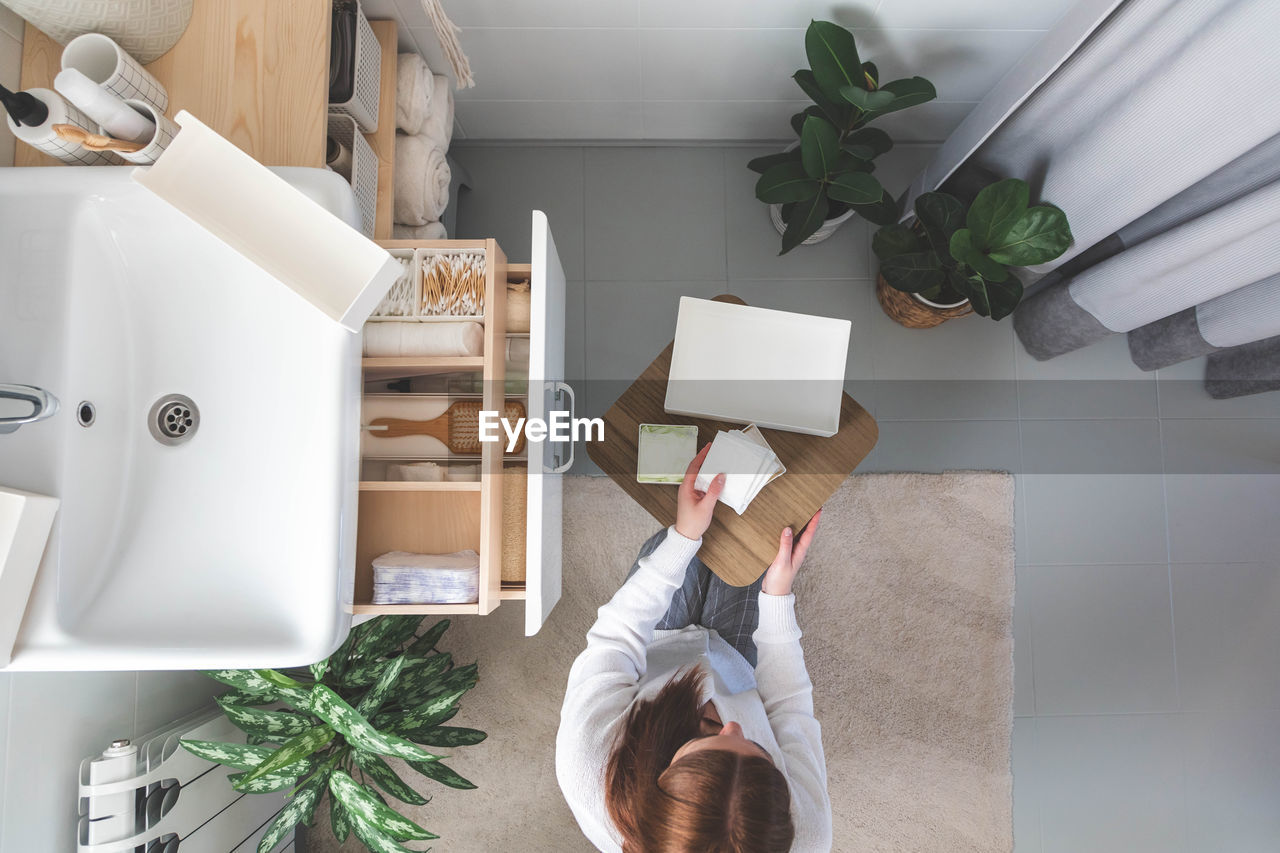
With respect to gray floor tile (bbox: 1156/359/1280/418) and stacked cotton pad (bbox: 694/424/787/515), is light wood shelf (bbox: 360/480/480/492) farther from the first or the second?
gray floor tile (bbox: 1156/359/1280/418)

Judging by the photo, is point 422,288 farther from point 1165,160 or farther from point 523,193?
point 1165,160

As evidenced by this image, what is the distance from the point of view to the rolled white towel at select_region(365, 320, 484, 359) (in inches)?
40.8

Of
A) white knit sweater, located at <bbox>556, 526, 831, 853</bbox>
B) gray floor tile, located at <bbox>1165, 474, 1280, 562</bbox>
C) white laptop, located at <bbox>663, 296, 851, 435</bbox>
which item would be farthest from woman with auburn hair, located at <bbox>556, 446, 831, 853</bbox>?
gray floor tile, located at <bbox>1165, 474, 1280, 562</bbox>

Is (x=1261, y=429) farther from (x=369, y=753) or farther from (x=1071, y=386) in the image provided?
(x=369, y=753)

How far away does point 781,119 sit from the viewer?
1.79 metres

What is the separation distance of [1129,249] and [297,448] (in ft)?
5.47

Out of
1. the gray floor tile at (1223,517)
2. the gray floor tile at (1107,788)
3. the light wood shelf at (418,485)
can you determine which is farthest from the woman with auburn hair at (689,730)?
the gray floor tile at (1223,517)

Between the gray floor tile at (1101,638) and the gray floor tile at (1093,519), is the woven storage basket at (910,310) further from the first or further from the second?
the gray floor tile at (1101,638)

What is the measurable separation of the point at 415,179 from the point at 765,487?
983 mm

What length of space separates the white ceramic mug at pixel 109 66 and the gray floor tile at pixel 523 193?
3.48ft

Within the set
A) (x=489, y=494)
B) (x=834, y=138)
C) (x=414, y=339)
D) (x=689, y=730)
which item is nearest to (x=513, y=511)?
(x=489, y=494)

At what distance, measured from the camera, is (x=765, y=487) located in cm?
125

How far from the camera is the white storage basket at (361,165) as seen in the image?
1.17m

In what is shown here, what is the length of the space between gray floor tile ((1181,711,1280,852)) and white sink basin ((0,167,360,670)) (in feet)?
7.81
